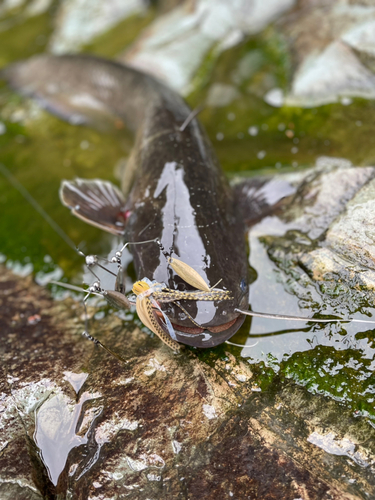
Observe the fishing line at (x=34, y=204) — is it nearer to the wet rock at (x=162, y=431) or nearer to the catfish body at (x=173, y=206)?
the catfish body at (x=173, y=206)

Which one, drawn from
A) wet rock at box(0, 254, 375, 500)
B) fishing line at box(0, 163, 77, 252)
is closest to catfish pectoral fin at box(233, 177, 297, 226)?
wet rock at box(0, 254, 375, 500)

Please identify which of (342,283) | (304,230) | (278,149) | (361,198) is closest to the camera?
(342,283)

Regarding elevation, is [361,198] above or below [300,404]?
above

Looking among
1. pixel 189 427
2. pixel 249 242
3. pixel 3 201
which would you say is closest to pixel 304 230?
pixel 249 242

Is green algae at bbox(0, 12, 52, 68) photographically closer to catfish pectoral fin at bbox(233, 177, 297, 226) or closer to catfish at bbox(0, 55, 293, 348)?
catfish at bbox(0, 55, 293, 348)

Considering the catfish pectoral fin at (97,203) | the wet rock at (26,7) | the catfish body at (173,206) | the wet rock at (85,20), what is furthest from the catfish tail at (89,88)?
the wet rock at (26,7)

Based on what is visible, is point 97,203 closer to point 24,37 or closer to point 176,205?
point 176,205

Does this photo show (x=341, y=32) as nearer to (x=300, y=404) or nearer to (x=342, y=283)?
(x=342, y=283)
